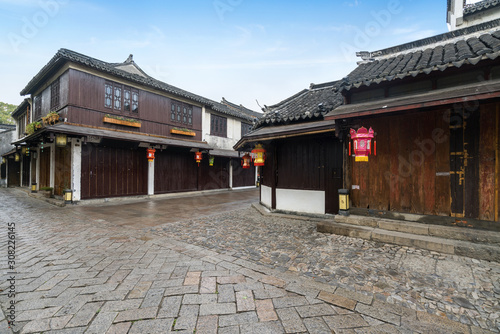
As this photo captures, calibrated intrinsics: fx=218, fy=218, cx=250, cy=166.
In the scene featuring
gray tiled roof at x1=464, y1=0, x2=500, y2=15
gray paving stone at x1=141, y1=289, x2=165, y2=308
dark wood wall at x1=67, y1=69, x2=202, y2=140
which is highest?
gray tiled roof at x1=464, y1=0, x2=500, y2=15

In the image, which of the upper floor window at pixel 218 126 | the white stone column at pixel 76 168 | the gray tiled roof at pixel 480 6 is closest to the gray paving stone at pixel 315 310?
the white stone column at pixel 76 168

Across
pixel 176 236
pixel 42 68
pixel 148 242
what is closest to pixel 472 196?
pixel 176 236

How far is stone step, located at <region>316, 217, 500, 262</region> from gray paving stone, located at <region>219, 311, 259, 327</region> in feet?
12.4

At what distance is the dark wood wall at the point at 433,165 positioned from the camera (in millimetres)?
4629

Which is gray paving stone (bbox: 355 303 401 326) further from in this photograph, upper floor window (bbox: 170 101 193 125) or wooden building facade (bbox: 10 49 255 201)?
upper floor window (bbox: 170 101 193 125)

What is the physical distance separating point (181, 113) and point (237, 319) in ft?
47.6

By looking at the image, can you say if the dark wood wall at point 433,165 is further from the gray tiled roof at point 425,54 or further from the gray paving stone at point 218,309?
the gray paving stone at point 218,309

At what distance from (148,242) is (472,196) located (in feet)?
24.1

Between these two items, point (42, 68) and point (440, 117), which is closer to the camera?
point (440, 117)

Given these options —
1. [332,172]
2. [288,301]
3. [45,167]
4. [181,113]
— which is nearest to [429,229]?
[332,172]

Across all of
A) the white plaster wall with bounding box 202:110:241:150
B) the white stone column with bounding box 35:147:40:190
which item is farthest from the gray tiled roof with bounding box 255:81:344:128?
the white stone column with bounding box 35:147:40:190

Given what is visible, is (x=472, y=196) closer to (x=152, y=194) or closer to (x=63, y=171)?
(x=152, y=194)

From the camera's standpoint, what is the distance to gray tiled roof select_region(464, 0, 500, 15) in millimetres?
8418

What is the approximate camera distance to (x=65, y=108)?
1036cm
